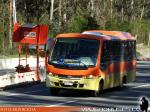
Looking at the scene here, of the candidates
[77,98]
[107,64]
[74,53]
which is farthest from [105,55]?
[77,98]

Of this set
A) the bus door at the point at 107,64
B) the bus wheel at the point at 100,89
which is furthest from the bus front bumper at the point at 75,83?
the bus door at the point at 107,64

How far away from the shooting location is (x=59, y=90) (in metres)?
23.5

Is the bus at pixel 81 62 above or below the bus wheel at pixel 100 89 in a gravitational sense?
above

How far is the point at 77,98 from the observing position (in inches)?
867

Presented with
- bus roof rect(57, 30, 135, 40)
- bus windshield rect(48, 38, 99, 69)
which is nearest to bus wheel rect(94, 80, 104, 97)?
bus windshield rect(48, 38, 99, 69)

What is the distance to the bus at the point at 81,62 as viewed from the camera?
22172 millimetres

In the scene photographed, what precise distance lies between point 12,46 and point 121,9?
4955cm

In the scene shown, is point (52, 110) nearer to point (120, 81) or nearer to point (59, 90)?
point (59, 90)

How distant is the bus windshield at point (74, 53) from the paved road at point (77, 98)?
4.10 feet

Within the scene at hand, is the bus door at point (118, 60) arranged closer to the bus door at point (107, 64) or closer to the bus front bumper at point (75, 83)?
the bus door at point (107, 64)

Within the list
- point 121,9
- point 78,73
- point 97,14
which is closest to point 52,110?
point 78,73

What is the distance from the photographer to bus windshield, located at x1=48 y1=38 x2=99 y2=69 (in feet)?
73.3

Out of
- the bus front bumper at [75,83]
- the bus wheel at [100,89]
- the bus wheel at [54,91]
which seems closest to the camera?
the bus front bumper at [75,83]

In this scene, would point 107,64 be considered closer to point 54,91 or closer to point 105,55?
point 105,55
